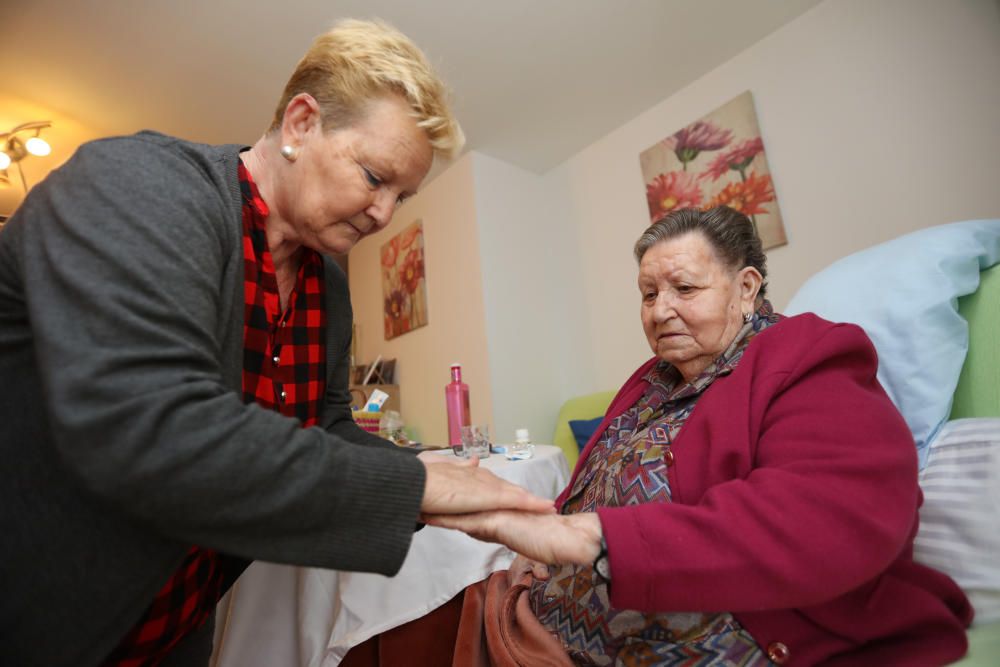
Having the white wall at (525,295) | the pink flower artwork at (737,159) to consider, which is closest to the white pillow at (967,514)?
the pink flower artwork at (737,159)

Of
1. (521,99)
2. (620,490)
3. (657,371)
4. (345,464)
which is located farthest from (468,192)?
(345,464)

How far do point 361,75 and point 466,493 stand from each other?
2.01ft

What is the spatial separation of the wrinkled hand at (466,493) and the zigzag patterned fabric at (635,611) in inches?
9.7

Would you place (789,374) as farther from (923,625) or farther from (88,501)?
(88,501)

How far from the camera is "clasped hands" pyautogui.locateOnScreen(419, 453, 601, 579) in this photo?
60 centimetres

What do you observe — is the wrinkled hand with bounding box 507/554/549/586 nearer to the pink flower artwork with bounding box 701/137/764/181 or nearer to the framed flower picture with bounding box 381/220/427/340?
the pink flower artwork with bounding box 701/137/764/181

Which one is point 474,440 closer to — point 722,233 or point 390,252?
point 722,233

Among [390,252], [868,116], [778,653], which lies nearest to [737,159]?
[868,116]

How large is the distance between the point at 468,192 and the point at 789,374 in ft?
8.59

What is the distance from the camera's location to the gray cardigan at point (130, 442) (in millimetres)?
437

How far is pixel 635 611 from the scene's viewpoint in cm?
76

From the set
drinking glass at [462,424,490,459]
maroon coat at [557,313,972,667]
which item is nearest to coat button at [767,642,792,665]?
maroon coat at [557,313,972,667]

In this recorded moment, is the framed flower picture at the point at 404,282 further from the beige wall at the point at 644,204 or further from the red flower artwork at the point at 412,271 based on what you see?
the beige wall at the point at 644,204

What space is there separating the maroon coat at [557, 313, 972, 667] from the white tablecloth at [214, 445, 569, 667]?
511 mm
